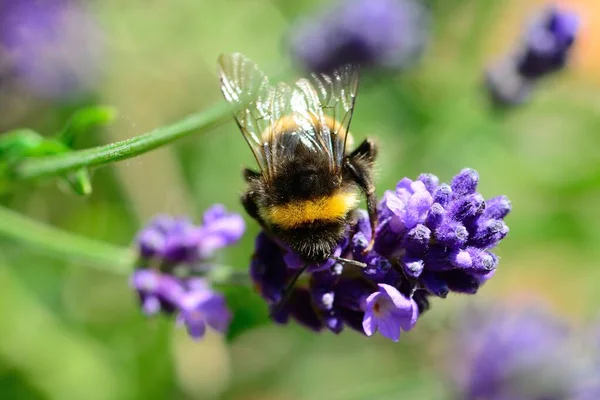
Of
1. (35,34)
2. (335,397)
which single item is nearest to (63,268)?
(35,34)

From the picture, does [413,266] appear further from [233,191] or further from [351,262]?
[233,191]

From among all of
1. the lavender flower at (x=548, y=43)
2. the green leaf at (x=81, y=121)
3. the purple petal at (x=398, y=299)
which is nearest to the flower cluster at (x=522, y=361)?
the lavender flower at (x=548, y=43)

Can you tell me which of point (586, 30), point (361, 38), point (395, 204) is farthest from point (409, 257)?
point (586, 30)

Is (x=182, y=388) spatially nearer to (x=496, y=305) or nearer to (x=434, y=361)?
(x=434, y=361)

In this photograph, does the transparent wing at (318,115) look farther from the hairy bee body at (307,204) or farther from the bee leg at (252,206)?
the bee leg at (252,206)

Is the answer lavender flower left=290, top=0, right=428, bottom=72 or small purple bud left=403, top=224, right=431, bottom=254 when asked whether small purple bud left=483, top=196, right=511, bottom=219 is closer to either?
small purple bud left=403, top=224, right=431, bottom=254
